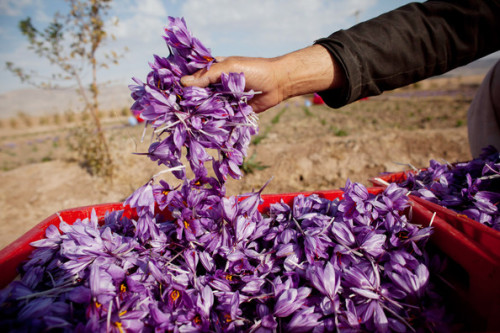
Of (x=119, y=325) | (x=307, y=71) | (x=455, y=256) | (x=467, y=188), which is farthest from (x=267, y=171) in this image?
(x=119, y=325)

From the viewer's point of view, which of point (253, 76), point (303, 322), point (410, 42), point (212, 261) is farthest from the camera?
point (410, 42)

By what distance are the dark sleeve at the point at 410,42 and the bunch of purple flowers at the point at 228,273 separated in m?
0.77

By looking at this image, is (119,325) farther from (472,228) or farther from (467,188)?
(467,188)

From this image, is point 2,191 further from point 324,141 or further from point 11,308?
point 324,141

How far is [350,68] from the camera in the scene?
5.29 feet

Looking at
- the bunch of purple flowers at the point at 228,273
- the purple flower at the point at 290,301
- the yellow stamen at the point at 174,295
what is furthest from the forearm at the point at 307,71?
the yellow stamen at the point at 174,295

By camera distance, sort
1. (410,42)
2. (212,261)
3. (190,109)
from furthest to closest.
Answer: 1. (410,42)
2. (212,261)
3. (190,109)

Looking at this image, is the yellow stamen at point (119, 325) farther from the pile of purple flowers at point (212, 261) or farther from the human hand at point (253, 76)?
the human hand at point (253, 76)

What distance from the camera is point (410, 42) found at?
1.71 m

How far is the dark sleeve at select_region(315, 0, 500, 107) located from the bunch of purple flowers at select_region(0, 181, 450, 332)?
768 millimetres

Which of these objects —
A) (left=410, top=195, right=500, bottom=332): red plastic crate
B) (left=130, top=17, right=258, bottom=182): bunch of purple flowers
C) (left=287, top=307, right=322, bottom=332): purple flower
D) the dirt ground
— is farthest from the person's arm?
the dirt ground

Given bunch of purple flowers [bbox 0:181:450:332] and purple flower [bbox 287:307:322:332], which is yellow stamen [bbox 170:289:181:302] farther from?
purple flower [bbox 287:307:322:332]

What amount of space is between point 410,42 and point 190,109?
1.58 m

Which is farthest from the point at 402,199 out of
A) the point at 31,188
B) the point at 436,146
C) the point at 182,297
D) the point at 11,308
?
the point at 31,188
